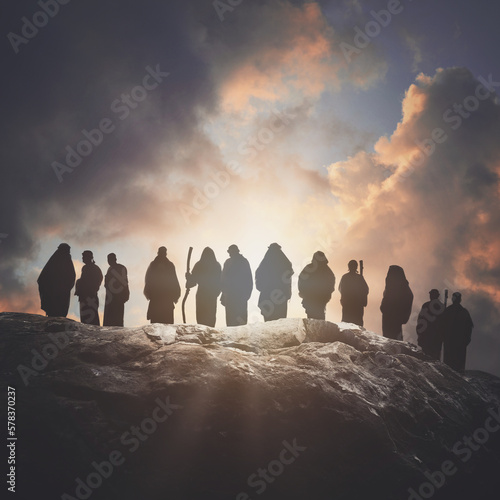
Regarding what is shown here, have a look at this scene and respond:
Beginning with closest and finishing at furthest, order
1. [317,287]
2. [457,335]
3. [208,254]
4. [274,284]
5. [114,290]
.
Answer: [114,290], [317,287], [274,284], [208,254], [457,335]

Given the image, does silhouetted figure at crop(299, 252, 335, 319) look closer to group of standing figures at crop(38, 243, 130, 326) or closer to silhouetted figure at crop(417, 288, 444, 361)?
silhouetted figure at crop(417, 288, 444, 361)

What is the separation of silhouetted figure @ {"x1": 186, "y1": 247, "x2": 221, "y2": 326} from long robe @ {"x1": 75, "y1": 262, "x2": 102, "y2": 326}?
2.77m

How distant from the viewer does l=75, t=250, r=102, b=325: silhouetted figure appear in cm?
1202

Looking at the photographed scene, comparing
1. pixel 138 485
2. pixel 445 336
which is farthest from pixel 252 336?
pixel 445 336

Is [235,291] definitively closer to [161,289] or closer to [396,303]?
[161,289]

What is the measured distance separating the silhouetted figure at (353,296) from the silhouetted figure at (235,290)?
9.66 feet

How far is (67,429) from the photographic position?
4.93 m

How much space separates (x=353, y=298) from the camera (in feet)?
40.8

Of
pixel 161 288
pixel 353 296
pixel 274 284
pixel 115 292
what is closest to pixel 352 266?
pixel 353 296

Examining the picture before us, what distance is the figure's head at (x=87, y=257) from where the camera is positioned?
1226cm

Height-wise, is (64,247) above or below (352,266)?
above

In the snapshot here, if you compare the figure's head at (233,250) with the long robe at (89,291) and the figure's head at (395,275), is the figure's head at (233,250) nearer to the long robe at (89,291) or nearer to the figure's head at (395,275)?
the long robe at (89,291)

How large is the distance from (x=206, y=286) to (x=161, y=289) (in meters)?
1.56

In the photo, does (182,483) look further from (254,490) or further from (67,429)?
(67,429)
